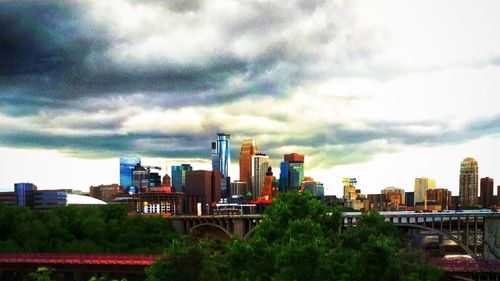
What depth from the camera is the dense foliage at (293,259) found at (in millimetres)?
51938

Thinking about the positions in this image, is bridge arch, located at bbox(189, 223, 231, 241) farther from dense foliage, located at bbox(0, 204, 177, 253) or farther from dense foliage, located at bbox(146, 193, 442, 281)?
dense foliage, located at bbox(146, 193, 442, 281)

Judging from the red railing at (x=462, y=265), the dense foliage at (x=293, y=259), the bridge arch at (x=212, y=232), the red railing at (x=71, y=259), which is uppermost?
the dense foliage at (x=293, y=259)

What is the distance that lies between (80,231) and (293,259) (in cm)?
8245

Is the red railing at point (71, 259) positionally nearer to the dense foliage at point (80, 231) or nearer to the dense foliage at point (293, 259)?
the dense foliage at point (80, 231)

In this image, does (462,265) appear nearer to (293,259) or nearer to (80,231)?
(293,259)

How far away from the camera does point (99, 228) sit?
122625mm

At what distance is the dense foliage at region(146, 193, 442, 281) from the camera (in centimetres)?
5194

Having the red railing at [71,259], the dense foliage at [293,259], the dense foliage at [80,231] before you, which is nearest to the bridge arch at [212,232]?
the dense foliage at [80,231]

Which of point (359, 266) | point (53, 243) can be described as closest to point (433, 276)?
point (359, 266)

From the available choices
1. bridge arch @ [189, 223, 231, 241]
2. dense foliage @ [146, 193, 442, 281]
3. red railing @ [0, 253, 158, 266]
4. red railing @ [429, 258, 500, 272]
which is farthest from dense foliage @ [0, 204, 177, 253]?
red railing @ [429, 258, 500, 272]

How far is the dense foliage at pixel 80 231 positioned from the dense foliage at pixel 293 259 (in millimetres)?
53569

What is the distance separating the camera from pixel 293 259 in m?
52.1

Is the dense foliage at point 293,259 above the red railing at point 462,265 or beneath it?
above

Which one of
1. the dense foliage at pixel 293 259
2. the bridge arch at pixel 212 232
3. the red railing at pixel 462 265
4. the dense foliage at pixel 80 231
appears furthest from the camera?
the bridge arch at pixel 212 232
